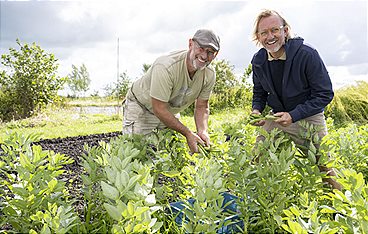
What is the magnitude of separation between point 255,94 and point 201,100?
453 millimetres

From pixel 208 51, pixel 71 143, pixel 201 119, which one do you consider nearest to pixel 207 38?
pixel 208 51

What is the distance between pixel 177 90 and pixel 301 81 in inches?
36.9

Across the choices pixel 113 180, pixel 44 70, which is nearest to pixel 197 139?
pixel 113 180

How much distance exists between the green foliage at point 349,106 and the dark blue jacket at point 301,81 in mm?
6356

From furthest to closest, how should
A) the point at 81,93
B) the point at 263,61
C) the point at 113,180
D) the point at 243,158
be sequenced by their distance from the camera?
the point at 81,93, the point at 263,61, the point at 243,158, the point at 113,180

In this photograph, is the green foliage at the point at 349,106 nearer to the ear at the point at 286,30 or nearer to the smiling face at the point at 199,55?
the ear at the point at 286,30

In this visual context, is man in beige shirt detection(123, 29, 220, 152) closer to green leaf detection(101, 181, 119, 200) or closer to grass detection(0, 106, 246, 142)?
green leaf detection(101, 181, 119, 200)

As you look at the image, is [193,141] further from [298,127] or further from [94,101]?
[94,101]

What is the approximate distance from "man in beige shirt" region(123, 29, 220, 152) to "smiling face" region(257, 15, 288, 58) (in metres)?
0.33

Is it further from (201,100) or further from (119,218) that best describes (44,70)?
(119,218)

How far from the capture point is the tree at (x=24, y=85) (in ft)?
38.3

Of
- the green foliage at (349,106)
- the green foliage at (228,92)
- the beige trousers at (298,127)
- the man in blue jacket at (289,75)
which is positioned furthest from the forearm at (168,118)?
the green foliage at (228,92)

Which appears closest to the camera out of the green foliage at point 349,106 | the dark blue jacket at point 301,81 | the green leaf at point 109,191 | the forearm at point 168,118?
the green leaf at point 109,191

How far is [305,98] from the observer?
9.59ft
